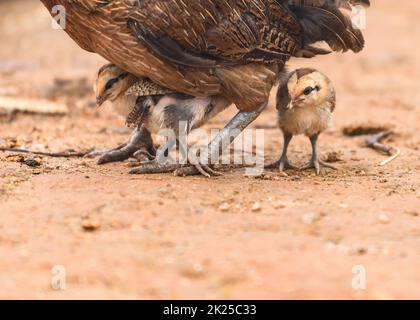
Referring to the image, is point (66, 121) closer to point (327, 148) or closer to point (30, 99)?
point (30, 99)

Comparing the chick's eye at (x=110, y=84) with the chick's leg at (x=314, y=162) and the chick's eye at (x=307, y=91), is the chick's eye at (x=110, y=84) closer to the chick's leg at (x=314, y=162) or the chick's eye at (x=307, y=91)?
the chick's eye at (x=307, y=91)

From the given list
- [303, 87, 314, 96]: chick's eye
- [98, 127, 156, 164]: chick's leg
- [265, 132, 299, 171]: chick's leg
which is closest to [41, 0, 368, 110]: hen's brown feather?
[303, 87, 314, 96]: chick's eye

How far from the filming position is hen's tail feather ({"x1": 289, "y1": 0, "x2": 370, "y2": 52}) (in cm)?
514

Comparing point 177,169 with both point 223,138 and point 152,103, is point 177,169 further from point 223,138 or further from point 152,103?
point 152,103

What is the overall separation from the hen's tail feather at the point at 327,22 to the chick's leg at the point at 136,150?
1439 mm

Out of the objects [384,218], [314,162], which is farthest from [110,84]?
[384,218]

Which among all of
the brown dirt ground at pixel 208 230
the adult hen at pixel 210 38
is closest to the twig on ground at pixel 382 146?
the brown dirt ground at pixel 208 230

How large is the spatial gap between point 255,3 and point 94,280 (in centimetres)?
244

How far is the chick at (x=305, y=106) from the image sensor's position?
517 cm

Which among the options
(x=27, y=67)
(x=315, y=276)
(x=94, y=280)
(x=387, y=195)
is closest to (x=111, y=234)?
(x=94, y=280)

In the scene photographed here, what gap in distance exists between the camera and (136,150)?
219 inches

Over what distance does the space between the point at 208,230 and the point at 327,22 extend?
2200mm

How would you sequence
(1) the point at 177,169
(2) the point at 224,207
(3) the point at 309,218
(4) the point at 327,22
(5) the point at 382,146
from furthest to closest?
(5) the point at 382,146, (4) the point at 327,22, (1) the point at 177,169, (2) the point at 224,207, (3) the point at 309,218

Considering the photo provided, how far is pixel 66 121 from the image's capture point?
7.18 meters
